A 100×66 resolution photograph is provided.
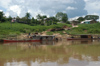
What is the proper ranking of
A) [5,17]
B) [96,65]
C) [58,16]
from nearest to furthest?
1. [96,65]
2. [5,17]
3. [58,16]

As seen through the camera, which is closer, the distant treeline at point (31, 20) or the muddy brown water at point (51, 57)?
the muddy brown water at point (51, 57)

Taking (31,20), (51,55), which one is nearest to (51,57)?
(51,55)

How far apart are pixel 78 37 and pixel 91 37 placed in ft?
15.9

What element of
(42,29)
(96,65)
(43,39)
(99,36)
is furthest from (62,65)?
(42,29)

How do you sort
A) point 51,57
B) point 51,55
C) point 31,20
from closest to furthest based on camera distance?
point 51,57 → point 51,55 → point 31,20

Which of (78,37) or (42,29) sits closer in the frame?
(78,37)

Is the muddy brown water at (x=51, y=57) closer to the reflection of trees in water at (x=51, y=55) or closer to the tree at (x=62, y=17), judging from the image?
the reflection of trees in water at (x=51, y=55)

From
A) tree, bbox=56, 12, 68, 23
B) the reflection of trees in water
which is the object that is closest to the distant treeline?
tree, bbox=56, 12, 68, 23

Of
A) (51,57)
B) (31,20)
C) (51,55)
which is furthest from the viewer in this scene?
(31,20)

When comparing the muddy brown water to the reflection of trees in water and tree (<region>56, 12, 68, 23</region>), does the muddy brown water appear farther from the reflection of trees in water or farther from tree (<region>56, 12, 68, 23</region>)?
tree (<region>56, 12, 68, 23</region>)

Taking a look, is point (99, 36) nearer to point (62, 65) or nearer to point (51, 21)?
point (51, 21)

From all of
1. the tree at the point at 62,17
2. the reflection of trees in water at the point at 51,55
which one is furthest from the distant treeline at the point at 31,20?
the reflection of trees in water at the point at 51,55

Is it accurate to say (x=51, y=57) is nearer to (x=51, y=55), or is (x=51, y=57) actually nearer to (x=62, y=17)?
(x=51, y=55)

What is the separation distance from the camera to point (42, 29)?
183 feet
